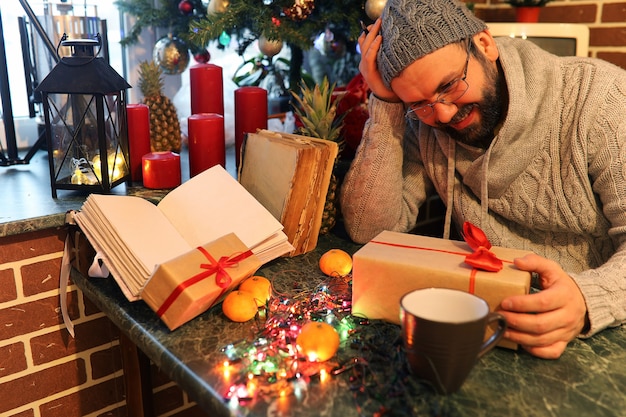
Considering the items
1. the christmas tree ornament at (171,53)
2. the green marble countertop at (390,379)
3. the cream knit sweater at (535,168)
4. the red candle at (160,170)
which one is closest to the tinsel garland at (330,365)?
the green marble countertop at (390,379)

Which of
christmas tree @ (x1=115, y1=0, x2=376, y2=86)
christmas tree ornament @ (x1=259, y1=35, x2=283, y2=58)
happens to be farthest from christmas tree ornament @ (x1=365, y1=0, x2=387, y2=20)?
christmas tree ornament @ (x1=259, y1=35, x2=283, y2=58)

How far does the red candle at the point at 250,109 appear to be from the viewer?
1531mm

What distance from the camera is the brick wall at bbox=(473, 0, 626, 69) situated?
6.68 feet

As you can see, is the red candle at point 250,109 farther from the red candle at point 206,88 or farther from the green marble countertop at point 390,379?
the green marble countertop at point 390,379

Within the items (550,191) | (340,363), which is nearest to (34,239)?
(340,363)

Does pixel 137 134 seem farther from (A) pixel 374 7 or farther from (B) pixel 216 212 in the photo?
(A) pixel 374 7

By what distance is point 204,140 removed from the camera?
1.44 metres

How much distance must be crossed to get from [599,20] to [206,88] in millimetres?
1430

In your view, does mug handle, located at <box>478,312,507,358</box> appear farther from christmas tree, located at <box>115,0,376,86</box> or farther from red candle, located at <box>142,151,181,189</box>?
christmas tree, located at <box>115,0,376,86</box>

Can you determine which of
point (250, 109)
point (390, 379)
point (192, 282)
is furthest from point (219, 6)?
point (390, 379)

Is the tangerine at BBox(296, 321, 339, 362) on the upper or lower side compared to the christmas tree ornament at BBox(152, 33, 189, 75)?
lower

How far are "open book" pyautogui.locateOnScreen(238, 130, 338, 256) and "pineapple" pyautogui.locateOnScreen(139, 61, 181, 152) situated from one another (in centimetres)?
34

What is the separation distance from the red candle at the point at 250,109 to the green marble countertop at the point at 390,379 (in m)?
0.65

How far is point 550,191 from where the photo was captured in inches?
48.9
